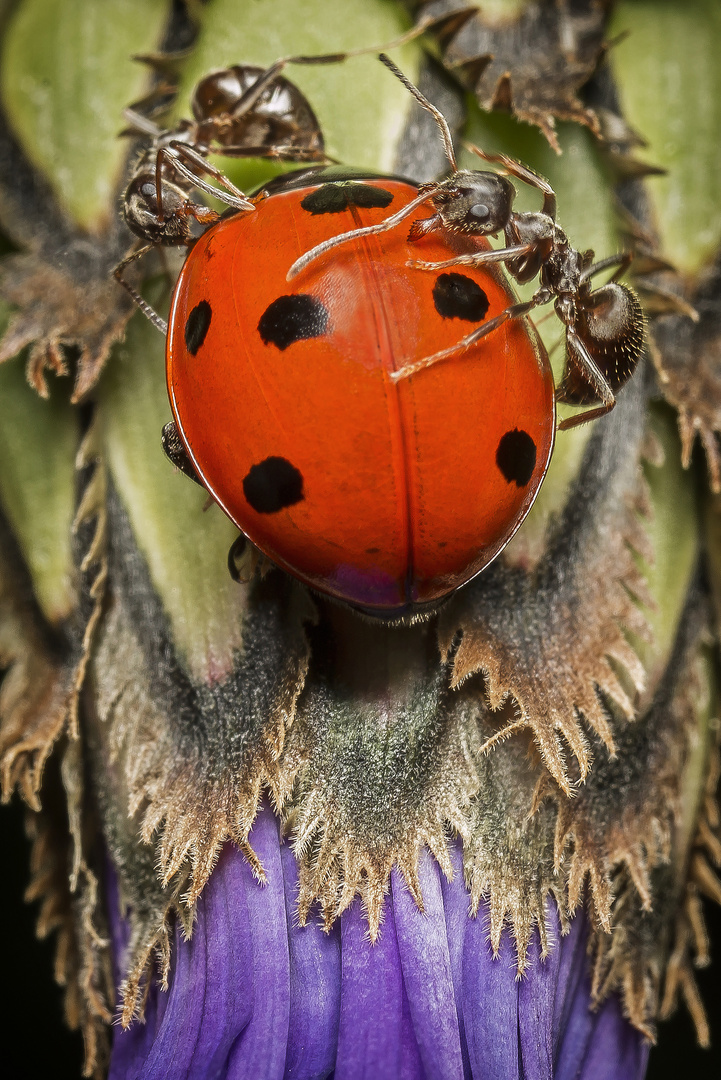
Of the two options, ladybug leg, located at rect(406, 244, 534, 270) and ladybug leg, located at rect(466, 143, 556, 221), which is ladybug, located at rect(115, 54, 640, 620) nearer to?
ladybug leg, located at rect(406, 244, 534, 270)

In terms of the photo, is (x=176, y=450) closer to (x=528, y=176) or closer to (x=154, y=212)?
(x=154, y=212)

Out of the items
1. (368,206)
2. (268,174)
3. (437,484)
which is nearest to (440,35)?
(268,174)

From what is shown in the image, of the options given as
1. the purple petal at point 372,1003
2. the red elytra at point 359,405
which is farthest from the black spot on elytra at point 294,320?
the purple petal at point 372,1003

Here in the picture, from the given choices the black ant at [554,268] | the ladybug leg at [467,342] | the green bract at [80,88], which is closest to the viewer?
the ladybug leg at [467,342]

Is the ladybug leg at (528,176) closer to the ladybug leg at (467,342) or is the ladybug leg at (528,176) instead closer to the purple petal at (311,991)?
the ladybug leg at (467,342)

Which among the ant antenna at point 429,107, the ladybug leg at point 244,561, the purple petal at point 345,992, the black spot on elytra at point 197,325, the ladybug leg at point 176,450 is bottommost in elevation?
the purple petal at point 345,992

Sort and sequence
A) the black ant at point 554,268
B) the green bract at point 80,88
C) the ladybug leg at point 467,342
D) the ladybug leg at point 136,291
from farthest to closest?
1. the green bract at point 80,88
2. the ladybug leg at point 136,291
3. the black ant at point 554,268
4. the ladybug leg at point 467,342

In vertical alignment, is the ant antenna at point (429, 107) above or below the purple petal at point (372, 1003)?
above

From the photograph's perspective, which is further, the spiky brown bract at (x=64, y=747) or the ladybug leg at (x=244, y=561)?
the spiky brown bract at (x=64, y=747)
